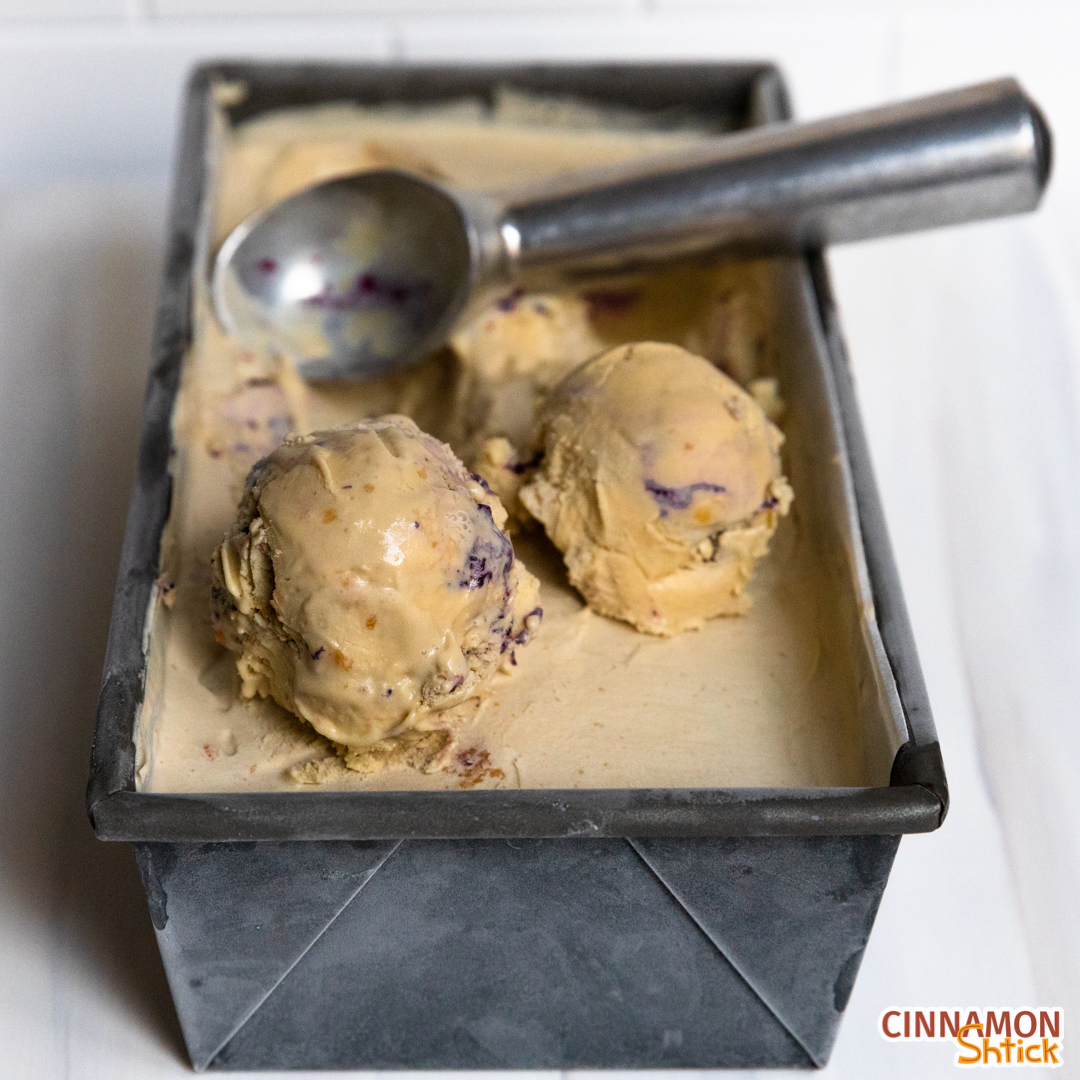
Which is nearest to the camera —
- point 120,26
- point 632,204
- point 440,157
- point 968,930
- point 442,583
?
point 442,583

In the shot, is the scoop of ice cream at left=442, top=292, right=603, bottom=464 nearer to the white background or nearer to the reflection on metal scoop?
the reflection on metal scoop

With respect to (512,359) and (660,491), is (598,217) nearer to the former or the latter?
(512,359)

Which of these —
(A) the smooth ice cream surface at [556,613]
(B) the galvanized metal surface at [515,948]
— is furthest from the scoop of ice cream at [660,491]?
(B) the galvanized metal surface at [515,948]

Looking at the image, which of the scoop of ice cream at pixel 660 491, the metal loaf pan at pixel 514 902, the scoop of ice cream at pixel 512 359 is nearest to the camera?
the metal loaf pan at pixel 514 902

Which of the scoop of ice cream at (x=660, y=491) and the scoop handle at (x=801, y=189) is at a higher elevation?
the scoop handle at (x=801, y=189)

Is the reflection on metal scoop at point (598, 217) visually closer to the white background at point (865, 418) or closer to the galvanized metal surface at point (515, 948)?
the white background at point (865, 418)

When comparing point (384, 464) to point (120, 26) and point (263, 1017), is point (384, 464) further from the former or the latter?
point (120, 26)

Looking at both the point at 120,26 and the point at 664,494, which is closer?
the point at 664,494

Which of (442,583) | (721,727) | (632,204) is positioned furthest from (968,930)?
(632,204)
